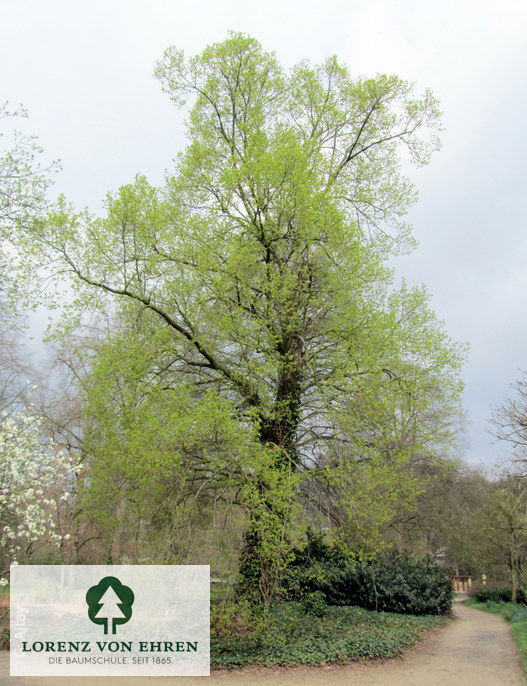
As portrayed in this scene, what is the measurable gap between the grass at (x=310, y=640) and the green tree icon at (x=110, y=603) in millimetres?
1676

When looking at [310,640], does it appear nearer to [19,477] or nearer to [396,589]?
[396,589]

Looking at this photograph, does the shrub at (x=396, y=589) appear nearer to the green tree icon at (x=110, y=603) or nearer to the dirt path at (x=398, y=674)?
the dirt path at (x=398, y=674)

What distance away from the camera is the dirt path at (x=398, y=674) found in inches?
333

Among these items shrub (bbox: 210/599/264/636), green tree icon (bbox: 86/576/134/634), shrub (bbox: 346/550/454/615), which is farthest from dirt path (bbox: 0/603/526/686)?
shrub (bbox: 346/550/454/615)

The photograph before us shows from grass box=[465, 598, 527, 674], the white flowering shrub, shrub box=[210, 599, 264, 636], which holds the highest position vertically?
the white flowering shrub

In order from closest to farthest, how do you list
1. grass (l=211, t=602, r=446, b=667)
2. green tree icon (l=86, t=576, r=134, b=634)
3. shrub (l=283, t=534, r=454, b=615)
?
grass (l=211, t=602, r=446, b=667) < green tree icon (l=86, t=576, r=134, b=634) < shrub (l=283, t=534, r=454, b=615)

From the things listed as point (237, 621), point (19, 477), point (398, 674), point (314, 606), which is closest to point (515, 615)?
point (314, 606)

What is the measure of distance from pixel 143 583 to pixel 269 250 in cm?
708

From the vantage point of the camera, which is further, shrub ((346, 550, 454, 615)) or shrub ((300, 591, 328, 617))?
shrub ((346, 550, 454, 615))

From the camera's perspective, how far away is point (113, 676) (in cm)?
877

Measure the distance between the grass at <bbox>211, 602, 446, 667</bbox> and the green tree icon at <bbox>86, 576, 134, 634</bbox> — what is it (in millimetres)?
1676

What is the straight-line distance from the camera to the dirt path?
27.7 feet

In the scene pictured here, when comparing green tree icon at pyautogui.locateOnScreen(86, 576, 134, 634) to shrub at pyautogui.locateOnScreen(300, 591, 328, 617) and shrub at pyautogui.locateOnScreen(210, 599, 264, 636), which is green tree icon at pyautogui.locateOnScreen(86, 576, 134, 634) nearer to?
shrub at pyautogui.locateOnScreen(210, 599, 264, 636)

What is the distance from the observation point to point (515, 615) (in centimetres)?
1602
